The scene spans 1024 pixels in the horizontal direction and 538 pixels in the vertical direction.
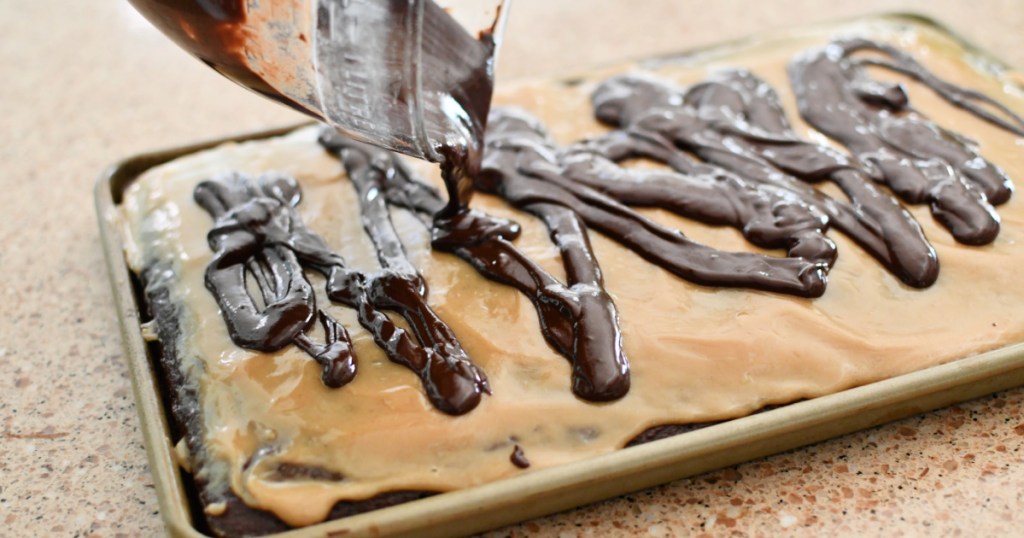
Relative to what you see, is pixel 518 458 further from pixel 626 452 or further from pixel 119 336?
pixel 119 336

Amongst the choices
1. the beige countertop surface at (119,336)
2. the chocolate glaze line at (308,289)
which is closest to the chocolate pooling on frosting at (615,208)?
the chocolate glaze line at (308,289)

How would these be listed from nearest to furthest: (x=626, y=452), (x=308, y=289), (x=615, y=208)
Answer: (x=626, y=452) → (x=308, y=289) → (x=615, y=208)

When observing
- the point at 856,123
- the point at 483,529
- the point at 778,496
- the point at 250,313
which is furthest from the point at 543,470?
the point at 856,123

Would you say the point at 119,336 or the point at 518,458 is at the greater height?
the point at 518,458

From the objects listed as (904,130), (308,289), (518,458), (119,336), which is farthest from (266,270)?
(904,130)

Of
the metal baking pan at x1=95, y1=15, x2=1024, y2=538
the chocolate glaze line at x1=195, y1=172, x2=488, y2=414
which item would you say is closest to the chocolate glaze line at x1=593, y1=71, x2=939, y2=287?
the metal baking pan at x1=95, y1=15, x2=1024, y2=538

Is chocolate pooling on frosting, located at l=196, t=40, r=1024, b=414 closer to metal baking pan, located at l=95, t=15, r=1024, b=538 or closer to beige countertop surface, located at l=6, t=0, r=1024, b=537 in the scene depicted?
metal baking pan, located at l=95, t=15, r=1024, b=538

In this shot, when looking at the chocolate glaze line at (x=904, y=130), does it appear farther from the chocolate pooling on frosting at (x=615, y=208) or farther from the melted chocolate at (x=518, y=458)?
the melted chocolate at (x=518, y=458)
